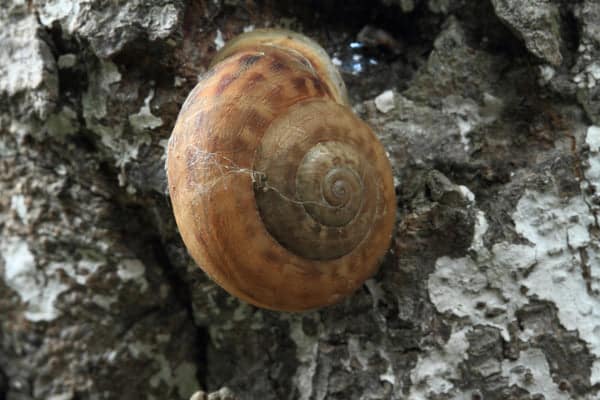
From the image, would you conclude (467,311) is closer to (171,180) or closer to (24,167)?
(171,180)

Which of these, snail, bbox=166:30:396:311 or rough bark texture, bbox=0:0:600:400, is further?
rough bark texture, bbox=0:0:600:400

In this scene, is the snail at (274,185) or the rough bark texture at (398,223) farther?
the rough bark texture at (398,223)

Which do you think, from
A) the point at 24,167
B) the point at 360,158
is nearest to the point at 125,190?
the point at 24,167

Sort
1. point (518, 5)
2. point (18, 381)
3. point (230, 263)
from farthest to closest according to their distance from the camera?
1. point (18, 381)
2. point (518, 5)
3. point (230, 263)
